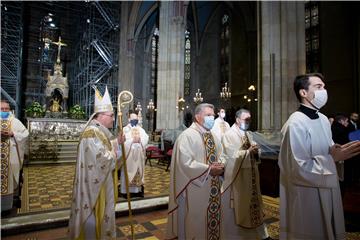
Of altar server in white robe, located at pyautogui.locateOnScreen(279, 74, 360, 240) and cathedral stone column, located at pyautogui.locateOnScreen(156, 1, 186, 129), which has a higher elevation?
cathedral stone column, located at pyautogui.locateOnScreen(156, 1, 186, 129)

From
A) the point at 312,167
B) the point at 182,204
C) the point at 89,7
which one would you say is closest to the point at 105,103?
the point at 182,204

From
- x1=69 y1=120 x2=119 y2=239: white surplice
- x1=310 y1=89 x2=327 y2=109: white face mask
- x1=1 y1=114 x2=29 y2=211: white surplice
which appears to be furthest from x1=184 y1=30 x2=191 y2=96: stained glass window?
x1=310 y1=89 x2=327 y2=109: white face mask

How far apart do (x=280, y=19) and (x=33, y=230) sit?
28.8ft

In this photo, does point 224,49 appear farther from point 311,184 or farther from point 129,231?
point 311,184

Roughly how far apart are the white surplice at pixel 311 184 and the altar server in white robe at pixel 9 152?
4.51 m

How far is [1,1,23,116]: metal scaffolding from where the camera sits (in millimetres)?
17547

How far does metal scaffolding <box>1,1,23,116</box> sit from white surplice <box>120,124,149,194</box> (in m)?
16.3

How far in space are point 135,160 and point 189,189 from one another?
10.8ft

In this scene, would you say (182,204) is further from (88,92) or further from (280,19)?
(88,92)

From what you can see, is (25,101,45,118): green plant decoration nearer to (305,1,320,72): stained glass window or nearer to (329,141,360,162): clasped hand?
(329,141,360,162): clasped hand

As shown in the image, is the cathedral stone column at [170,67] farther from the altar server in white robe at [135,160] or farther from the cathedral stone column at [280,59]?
the altar server in white robe at [135,160]

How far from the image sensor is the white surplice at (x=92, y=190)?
2.61 m

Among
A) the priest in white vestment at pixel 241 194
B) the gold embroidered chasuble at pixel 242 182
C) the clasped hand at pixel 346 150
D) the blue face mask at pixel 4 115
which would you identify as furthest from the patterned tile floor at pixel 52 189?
the clasped hand at pixel 346 150

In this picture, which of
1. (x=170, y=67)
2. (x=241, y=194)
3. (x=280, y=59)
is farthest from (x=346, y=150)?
(x=170, y=67)
